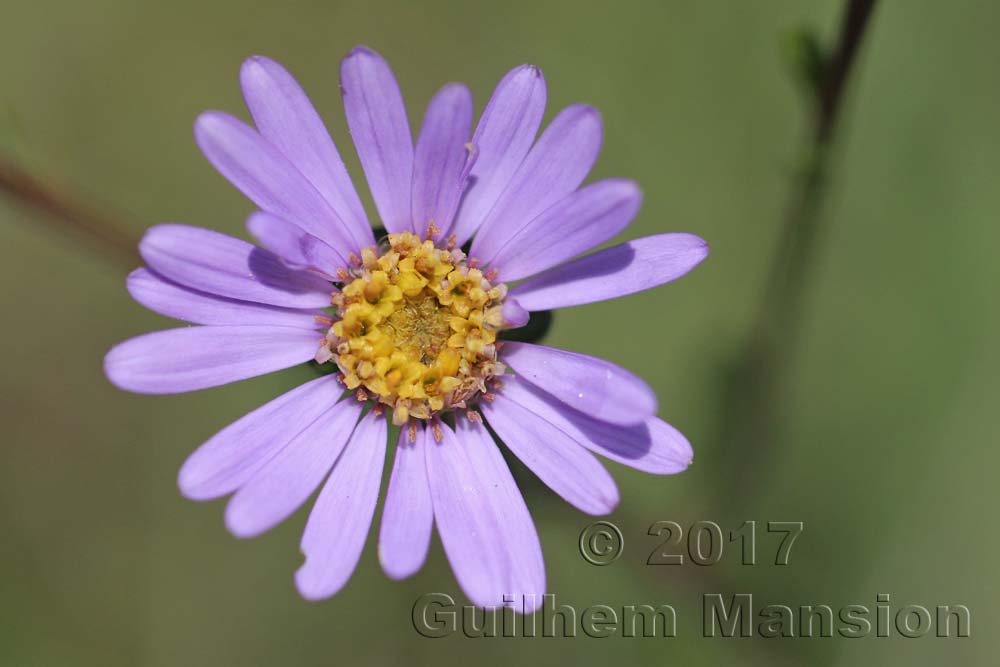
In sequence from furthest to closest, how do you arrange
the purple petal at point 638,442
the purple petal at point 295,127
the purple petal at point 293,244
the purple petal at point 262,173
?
the purple petal at point 638,442 < the purple petal at point 295,127 < the purple petal at point 262,173 < the purple petal at point 293,244

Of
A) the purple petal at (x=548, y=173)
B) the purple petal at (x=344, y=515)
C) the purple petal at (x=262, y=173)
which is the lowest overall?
the purple petal at (x=344, y=515)

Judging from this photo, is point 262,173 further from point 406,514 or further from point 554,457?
point 554,457

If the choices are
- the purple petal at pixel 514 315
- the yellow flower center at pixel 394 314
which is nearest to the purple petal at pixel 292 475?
the yellow flower center at pixel 394 314

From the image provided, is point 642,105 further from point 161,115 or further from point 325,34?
point 161,115

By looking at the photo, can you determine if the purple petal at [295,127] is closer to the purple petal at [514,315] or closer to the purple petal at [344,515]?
the purple petal at [514,315]

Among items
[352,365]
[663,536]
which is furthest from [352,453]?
[663,536]

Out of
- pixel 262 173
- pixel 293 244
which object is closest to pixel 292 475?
pixel 293 244
